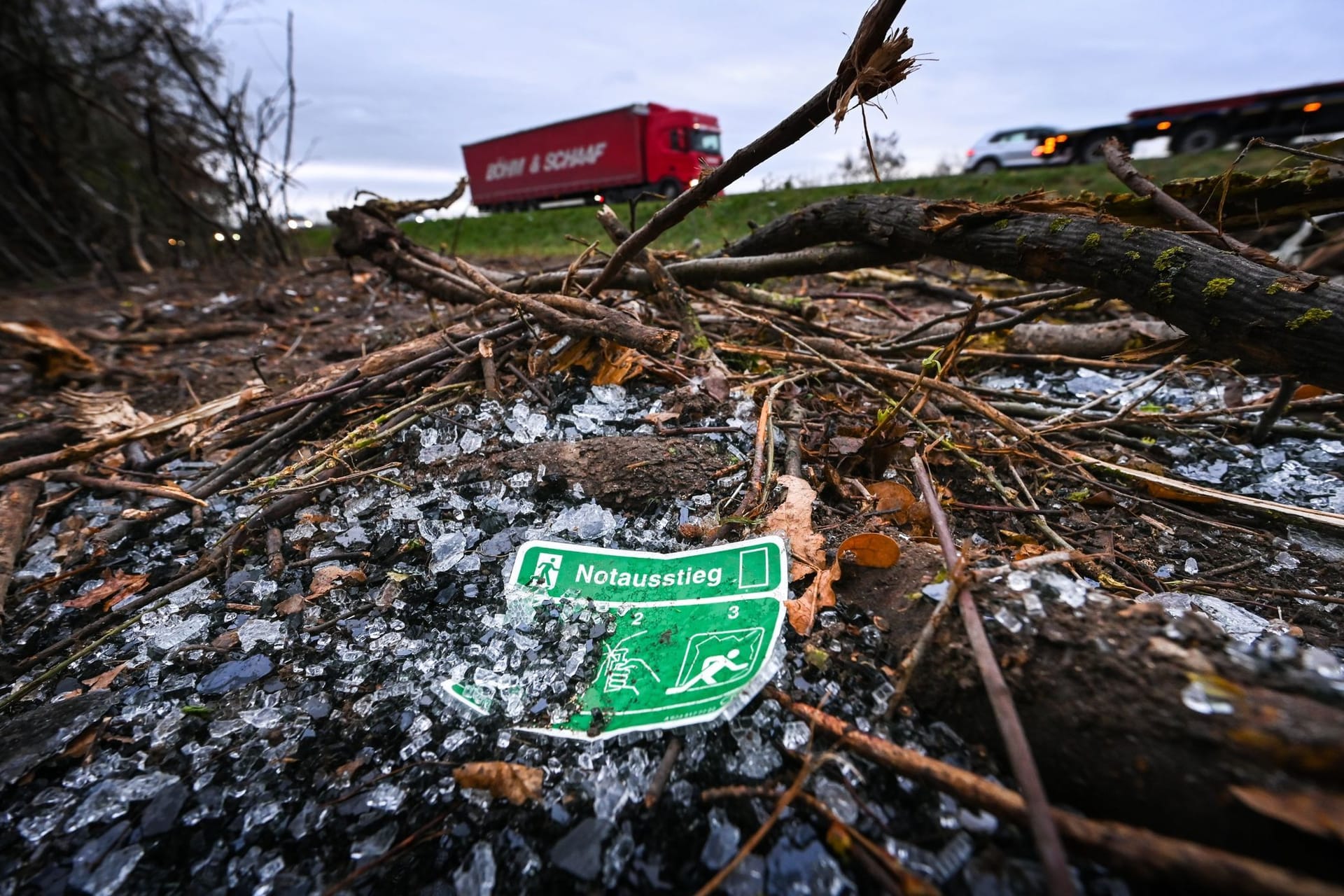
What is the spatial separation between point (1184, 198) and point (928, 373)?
92cm

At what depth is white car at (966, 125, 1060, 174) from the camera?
1073cm

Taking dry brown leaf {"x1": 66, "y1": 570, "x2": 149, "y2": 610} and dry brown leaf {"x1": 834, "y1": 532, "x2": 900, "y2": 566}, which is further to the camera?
dry brown leaf {"x1": 66, "y1": 570, "x2": 149, "y2": 610}

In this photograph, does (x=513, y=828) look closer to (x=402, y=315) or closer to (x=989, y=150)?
(x=402, y=315)

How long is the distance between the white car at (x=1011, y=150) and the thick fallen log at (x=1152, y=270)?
11335 millimetres

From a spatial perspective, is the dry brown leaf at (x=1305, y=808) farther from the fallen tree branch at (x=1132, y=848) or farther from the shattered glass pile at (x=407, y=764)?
→ the shattered glass pile at (x=407, y=764)

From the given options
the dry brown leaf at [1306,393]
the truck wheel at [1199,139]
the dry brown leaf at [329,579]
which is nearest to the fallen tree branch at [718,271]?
the dry brown leaf at [329,579]

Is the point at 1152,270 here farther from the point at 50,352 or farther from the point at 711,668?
the point at 50,352

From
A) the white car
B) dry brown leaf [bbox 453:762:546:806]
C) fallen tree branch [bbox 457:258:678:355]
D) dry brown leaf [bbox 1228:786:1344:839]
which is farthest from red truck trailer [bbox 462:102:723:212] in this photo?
dry brown leaf [bbox 1228:786:1344:839]

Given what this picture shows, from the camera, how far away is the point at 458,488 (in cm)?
158

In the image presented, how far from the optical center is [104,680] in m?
1.14

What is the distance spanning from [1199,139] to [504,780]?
48.0 feet

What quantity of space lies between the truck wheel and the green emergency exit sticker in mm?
13561

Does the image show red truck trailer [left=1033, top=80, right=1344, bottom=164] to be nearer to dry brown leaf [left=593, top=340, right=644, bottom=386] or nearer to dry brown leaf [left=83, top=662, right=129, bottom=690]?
dry brown leaf [left=593, top=340, right=644, bottom=386]

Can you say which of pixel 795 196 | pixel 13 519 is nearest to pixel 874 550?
pixel 13 519
